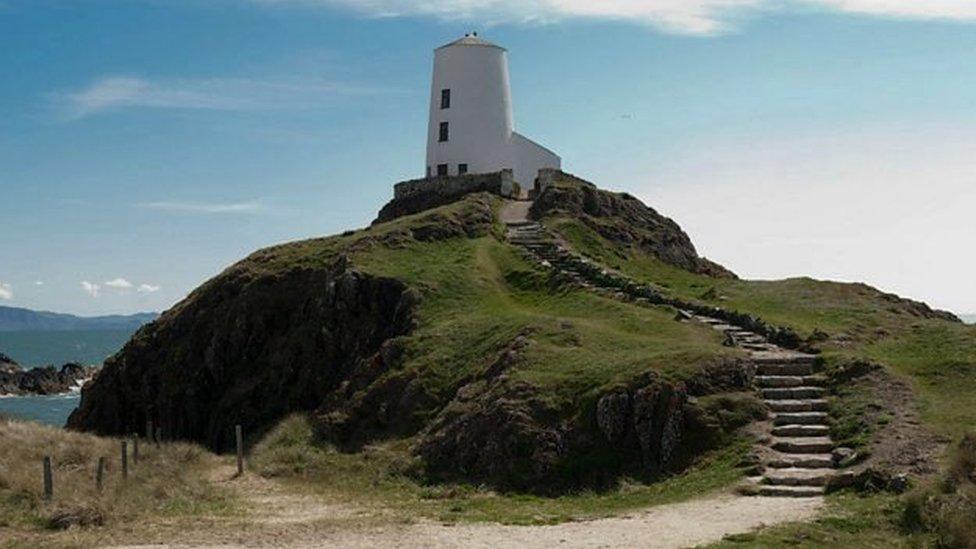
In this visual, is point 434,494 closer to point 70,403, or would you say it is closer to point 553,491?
point 553,491

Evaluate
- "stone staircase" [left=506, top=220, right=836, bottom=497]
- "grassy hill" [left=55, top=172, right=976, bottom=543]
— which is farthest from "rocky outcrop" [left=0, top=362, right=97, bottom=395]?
"stone staircase" [left=506, top=220, right=836, bottom=497]

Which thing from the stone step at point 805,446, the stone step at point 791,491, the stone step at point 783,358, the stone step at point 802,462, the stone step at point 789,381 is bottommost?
the stone step at point 791,491

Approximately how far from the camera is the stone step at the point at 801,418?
88.2ft

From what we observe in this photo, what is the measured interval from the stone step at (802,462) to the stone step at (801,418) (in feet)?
6.64

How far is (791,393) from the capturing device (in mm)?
28688

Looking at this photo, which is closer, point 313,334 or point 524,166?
point 313,334

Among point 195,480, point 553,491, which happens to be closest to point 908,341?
point 553,491

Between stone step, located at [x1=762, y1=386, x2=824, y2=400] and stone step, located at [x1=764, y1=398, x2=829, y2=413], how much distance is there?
0.35 m

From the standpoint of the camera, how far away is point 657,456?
2689 cm

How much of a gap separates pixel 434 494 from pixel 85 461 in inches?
434

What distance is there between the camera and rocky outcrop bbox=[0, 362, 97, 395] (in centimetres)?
11412

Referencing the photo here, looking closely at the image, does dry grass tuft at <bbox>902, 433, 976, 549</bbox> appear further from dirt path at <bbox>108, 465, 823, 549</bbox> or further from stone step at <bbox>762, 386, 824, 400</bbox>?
stone step at <bbox>762, 386, 824, 400</bbox>

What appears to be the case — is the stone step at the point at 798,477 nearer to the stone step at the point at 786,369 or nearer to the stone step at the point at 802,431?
the stone step at the point at 802,431

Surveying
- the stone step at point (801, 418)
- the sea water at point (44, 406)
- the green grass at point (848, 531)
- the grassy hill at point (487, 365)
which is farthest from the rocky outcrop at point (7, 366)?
the green grass at point (848, 531)
